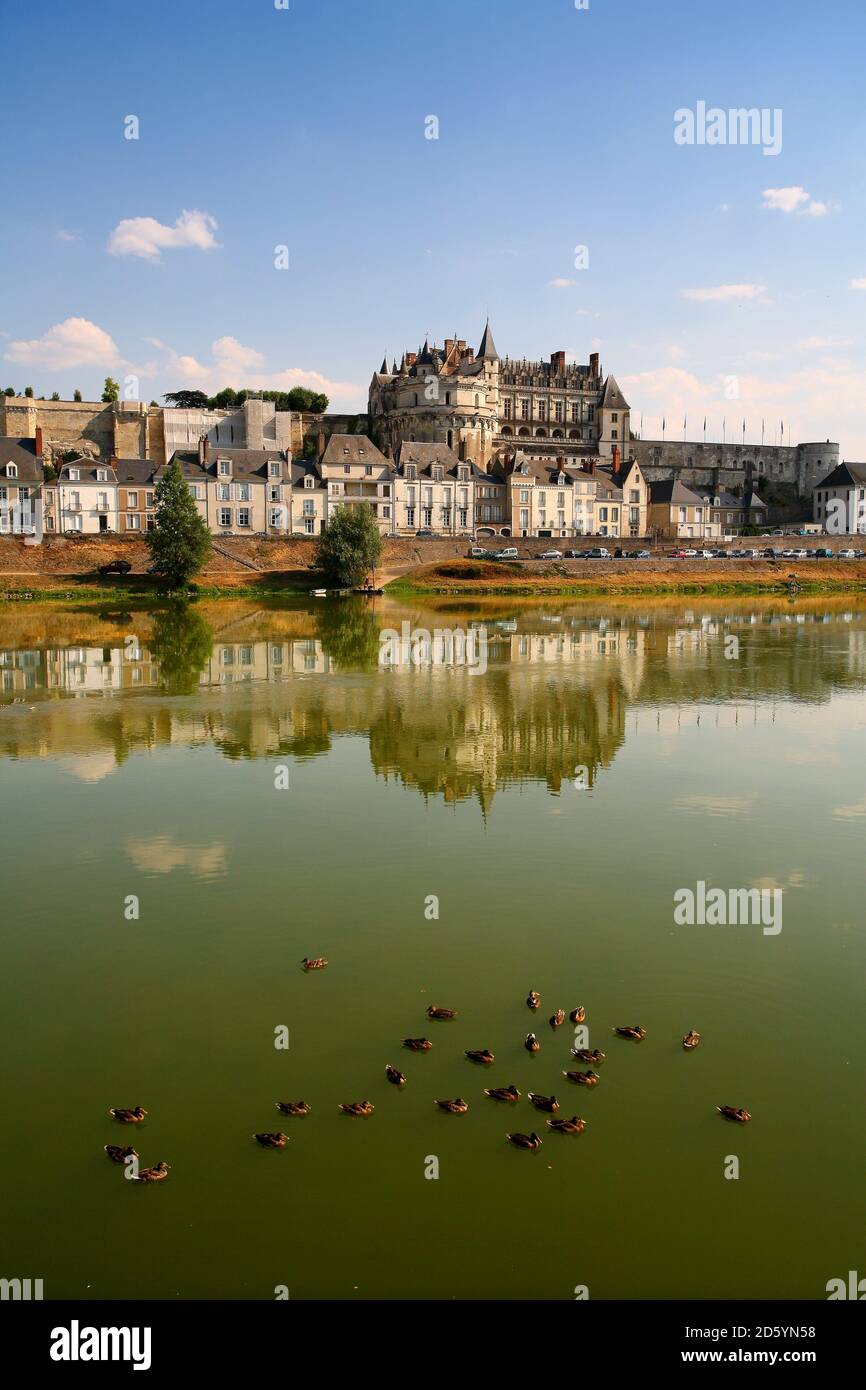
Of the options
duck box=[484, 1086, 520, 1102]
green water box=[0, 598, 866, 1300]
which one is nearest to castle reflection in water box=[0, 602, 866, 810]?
green water box=[0, 598, 866, 1300]

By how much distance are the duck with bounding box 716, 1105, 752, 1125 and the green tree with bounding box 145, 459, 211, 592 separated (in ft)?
167

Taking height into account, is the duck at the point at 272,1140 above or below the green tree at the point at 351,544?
below

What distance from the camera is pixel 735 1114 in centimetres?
834

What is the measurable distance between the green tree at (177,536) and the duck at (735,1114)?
5084cm

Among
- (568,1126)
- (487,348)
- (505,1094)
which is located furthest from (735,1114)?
(487,348)

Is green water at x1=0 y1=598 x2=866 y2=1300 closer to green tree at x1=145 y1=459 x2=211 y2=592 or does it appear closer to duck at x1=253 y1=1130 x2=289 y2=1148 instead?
duck at x1=253 y1=1130 x2=289 y2=1148

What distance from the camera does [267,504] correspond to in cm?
7119

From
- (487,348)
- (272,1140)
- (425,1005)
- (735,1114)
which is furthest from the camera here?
(487,348)

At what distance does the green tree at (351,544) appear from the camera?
58969 millimetres

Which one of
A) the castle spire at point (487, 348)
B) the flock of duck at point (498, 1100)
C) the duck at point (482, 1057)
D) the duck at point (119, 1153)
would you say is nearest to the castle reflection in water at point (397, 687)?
the flock of duck at point (498, 1100)

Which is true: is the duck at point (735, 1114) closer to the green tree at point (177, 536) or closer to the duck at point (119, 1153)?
the duck at point (119, 1153)

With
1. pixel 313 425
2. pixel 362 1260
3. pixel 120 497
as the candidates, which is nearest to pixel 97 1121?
pixel 362 1260

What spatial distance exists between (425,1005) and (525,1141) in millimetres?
2304

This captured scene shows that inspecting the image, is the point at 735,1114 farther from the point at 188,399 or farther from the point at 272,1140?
the point at 188,399
